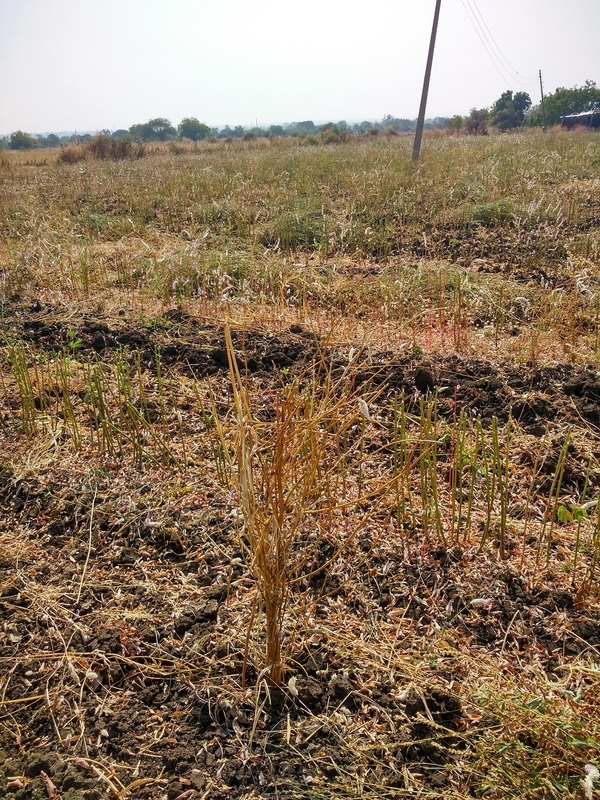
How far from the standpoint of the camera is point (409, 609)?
203 cm

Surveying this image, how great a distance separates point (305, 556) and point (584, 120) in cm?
4315

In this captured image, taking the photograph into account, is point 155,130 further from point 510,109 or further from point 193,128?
point 510,109

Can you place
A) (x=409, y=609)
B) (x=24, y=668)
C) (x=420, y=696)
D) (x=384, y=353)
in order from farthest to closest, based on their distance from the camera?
(x=384, y=353)
(x=409, y=609)
(x=24, y=668)
(x=420, y=696)

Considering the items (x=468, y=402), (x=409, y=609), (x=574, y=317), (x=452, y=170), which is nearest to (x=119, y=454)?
(x=409, y=609)

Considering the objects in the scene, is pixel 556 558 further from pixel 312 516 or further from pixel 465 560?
pixel 312 516

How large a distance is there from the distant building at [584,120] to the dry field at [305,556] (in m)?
37.1

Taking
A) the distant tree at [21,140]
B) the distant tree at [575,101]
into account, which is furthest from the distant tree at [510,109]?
the distant tree at [21,140]

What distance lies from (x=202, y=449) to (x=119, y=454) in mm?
409

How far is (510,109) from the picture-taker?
47562 mm

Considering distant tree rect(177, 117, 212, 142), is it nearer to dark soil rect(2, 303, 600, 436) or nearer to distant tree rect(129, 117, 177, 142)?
distant tree rect(129, 117, 177, 142)

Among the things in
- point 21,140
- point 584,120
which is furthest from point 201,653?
point 21,140

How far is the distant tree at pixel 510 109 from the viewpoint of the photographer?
43219 millimetres

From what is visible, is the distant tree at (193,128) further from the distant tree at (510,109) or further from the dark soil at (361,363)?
the dark soil at (361,363)

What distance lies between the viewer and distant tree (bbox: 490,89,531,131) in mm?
43219
